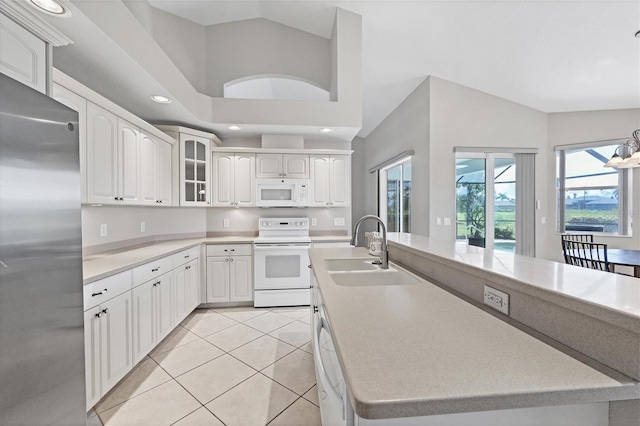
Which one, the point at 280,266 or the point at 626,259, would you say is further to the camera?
the point at 280,266

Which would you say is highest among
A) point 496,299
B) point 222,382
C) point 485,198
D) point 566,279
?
point 485,198

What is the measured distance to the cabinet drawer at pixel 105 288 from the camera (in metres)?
1.60

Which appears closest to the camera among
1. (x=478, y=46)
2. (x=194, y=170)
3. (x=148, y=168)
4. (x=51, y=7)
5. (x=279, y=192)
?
(x=51, y=7)

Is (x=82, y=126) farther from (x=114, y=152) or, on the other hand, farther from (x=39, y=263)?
(x=39, y=263)

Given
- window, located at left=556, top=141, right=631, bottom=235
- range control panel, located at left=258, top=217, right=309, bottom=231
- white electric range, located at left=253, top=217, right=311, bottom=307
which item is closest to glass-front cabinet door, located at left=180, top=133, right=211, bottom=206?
range control panel, located at left=258, top=217, right=309, bottom=231

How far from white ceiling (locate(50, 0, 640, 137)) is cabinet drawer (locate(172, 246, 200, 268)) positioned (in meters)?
1.58

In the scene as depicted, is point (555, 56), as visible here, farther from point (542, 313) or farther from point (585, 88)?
point (542, 313)

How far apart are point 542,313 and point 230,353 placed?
238 cm

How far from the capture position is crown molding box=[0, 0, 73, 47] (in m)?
1.11

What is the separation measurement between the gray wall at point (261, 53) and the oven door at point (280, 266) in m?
2.30

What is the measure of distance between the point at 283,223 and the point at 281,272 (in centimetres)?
76

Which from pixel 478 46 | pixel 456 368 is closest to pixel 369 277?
pixel 456 368

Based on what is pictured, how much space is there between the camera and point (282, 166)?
3.85 m

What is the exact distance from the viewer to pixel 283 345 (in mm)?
2562
